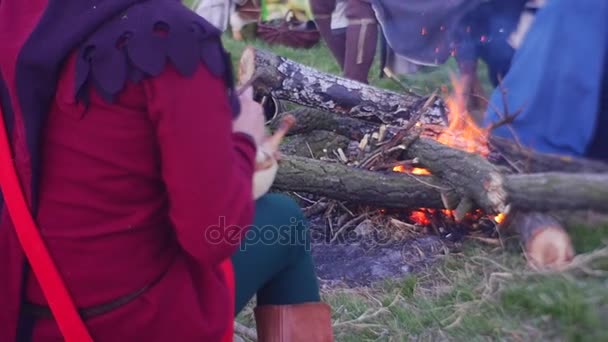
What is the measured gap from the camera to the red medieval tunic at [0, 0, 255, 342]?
1.29 metres

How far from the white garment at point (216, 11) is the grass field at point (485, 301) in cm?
417

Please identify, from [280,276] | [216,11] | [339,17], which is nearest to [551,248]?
[280,276]

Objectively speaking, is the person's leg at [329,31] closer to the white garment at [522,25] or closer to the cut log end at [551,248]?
the white garment at [522,25]

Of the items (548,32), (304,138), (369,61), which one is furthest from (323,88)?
(369,61)

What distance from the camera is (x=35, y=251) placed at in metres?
1.41

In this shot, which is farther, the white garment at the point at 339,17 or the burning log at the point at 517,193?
the white garment at the point at 339,17

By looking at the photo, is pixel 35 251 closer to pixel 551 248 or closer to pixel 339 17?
pixel 551 248

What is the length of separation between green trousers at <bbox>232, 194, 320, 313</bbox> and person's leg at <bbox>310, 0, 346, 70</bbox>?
361 centimetres

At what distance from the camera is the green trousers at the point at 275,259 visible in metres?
1.79

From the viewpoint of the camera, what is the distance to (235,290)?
1752 mm

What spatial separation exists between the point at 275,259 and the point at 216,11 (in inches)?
201

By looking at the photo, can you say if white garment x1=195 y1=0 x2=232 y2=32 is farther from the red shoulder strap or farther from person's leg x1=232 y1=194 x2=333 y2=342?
the red shoulder strap

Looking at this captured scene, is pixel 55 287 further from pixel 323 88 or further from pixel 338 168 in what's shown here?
pixel 323 88
